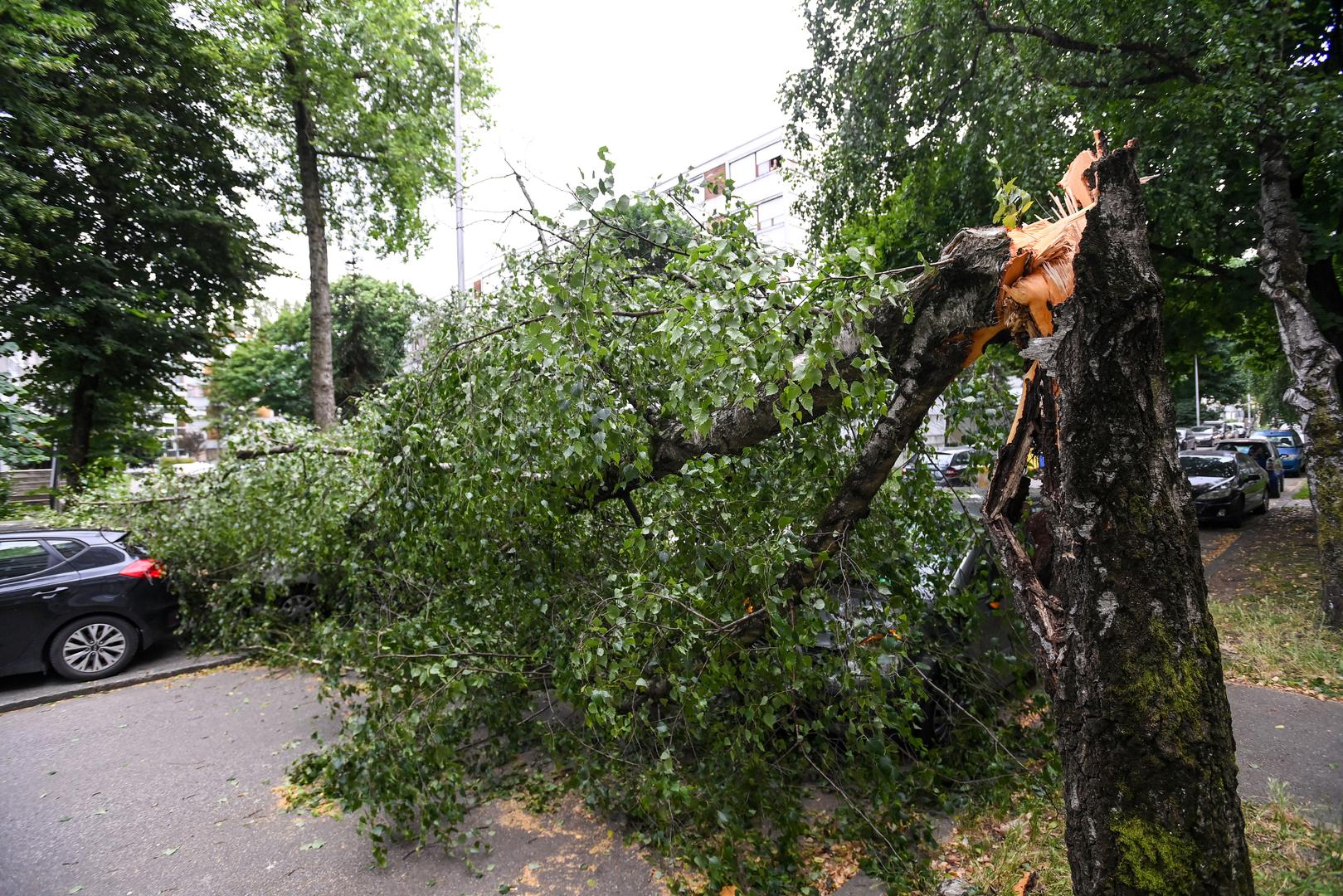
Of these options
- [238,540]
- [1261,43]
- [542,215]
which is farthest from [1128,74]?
[238,540]

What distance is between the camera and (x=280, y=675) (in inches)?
299

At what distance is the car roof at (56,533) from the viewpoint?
7484mm

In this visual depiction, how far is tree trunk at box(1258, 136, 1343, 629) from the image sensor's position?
6562mm

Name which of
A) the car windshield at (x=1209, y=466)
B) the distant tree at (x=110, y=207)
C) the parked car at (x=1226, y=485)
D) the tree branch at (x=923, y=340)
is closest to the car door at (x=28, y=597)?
the tree branch at (x=923, y=340)

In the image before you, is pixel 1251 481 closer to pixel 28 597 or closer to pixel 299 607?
pixel 299 607

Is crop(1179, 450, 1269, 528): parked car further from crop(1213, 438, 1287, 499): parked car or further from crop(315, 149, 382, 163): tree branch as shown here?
crop(315, 149, 382, 163): tree branch

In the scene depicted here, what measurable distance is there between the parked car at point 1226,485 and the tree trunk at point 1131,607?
12172 mm

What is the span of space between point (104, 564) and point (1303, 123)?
1219 centimetres

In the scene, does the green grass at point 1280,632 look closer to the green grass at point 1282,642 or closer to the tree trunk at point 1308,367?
the green grass at point 1282,642

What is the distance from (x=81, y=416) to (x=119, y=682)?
32.5ft

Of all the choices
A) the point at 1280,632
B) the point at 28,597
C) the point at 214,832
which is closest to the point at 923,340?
the point at 214,832

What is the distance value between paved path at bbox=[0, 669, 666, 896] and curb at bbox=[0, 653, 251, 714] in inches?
25.6

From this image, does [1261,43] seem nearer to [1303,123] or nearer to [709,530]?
[1303,123]

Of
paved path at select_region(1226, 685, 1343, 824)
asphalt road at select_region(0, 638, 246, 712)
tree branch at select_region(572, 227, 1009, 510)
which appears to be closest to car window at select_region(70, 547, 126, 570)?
asphalt road at select_region(0, 638, 246, 712)
